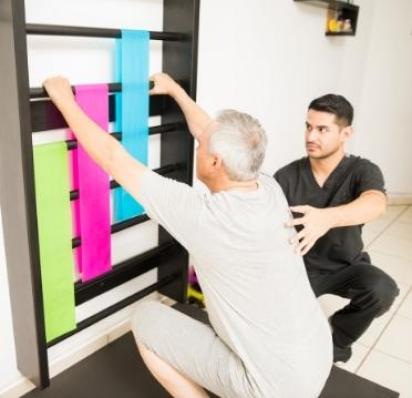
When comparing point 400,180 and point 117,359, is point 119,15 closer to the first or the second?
point 117,359

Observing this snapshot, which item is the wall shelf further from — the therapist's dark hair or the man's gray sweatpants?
the man's gray sweatpants

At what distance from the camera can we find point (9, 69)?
1.36 m

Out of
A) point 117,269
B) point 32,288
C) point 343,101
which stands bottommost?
point 117,269

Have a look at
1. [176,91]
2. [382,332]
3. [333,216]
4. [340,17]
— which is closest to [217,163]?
[333,216]

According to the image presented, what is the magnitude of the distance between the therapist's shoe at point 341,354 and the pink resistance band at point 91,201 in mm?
1058

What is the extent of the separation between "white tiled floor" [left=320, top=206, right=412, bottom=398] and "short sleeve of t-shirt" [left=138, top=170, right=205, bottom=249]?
118 cm

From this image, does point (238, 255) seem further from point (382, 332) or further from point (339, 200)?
point (382, 332)

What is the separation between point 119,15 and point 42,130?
58 centimetres

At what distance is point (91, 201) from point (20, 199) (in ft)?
1.03

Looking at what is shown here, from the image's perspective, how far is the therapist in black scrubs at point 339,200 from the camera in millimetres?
2016

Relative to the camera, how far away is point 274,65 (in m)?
2.76

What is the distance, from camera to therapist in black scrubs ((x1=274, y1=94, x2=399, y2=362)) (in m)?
2.02

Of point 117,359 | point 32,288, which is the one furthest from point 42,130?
point 117,359

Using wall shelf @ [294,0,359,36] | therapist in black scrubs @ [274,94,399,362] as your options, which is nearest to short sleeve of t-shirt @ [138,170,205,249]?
therapist in black scrubs @ [274,94,399,362]
